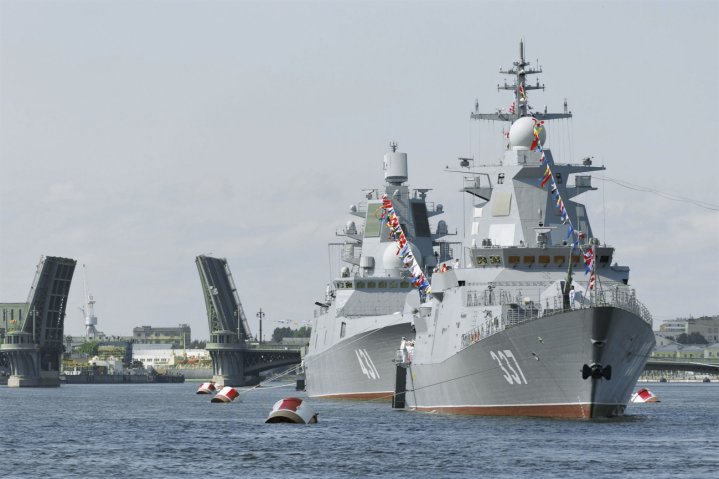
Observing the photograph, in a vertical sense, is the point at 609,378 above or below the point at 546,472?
above

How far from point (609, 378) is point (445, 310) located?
9.77m

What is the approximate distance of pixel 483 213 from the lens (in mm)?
48219

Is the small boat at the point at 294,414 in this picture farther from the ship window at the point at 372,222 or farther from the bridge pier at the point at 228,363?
the bridge pier at the point at 228,363

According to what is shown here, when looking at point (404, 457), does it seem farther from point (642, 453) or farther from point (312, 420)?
point (312, 420)

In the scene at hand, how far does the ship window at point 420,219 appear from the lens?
3145 inches

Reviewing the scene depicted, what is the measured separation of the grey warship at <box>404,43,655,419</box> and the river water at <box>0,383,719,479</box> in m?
0.93

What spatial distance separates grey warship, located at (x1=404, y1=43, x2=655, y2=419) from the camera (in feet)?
125

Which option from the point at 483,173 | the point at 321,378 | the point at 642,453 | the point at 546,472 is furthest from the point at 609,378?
the point at 321,378

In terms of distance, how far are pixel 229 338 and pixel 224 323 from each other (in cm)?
406

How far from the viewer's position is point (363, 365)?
6981cm

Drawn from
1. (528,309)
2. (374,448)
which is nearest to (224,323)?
(528,309)

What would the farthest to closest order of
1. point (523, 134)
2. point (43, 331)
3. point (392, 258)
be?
point (43, 331) → point (392, 258) → point (523, 134)

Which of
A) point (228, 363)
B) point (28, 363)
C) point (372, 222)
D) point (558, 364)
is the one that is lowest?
point (558, 364)

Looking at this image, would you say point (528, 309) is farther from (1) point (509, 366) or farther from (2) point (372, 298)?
(2) point (372, 298)
